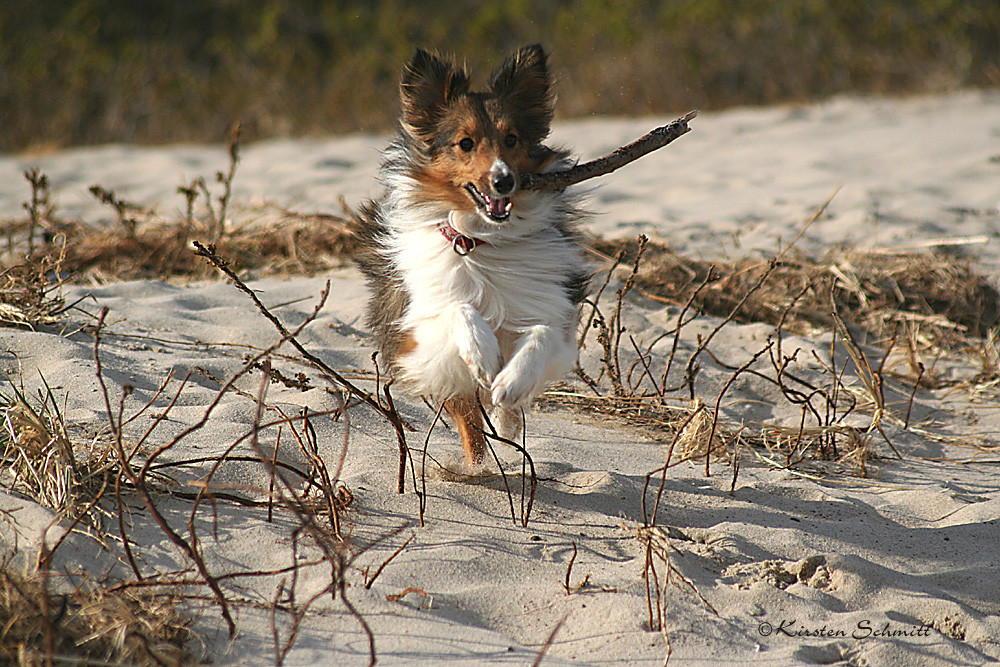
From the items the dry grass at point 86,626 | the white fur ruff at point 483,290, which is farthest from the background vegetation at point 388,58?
the dry grass at point 86,626

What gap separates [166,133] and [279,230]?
285 inches

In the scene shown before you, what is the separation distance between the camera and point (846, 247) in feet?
20.4

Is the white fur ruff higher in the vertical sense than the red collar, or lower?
lower

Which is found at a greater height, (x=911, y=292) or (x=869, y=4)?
(x=869, y=4)

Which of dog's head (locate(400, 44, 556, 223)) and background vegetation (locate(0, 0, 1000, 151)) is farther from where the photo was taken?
background vegetation (locate(0, 0, 1000, 151))

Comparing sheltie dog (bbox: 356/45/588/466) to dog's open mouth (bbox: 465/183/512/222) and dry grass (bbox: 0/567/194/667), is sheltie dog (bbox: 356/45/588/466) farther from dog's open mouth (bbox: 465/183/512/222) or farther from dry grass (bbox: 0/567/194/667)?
dry grass (bbox: 0/567/194/667)

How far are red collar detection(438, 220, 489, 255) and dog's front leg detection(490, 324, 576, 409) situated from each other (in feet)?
1.26

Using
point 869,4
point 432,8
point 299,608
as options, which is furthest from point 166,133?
point 299,608

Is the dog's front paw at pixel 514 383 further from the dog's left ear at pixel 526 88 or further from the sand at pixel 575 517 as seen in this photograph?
the dog's left ear at pixel 526 88

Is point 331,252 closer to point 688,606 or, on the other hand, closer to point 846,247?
point 846,247

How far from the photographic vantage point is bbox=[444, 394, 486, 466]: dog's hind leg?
3523 mm

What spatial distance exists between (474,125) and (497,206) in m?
0.36

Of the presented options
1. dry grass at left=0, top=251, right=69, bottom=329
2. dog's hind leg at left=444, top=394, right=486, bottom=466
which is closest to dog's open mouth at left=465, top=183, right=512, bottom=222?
dog's hind leg at left=444, top=394, right=486, bottom=466

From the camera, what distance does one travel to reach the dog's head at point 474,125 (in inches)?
132
